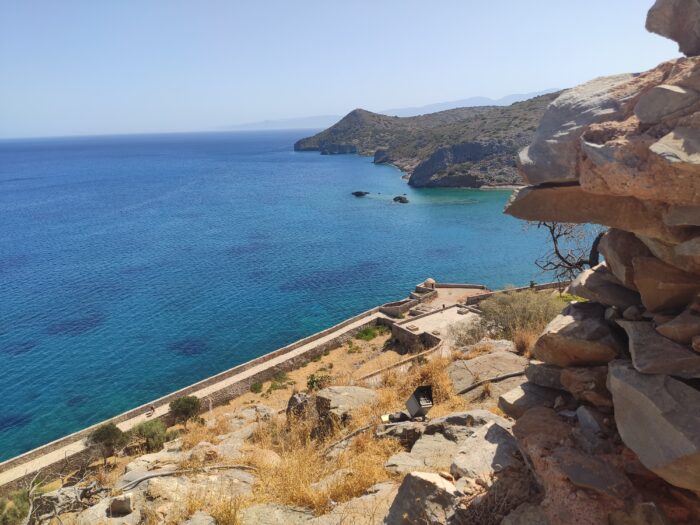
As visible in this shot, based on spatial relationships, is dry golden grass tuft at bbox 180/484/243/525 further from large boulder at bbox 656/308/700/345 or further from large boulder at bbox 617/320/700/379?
large boulder at bbox 656/308/700/345

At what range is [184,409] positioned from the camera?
2294 centimetres

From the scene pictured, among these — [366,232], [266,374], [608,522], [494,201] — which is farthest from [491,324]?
[494,201]

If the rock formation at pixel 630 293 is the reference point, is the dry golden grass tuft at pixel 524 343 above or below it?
below

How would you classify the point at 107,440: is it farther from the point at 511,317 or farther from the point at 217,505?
the point at 511,317

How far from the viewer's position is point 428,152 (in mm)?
130000

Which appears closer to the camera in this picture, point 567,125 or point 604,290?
point 567,125

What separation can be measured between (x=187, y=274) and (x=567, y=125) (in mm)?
47718

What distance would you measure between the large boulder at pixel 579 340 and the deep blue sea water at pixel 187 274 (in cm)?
2744

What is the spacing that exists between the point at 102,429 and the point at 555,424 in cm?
2000

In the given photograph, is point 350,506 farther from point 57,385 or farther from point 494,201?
point 494,201

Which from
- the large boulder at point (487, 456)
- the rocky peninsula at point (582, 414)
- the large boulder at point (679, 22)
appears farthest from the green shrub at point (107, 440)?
the large boulder at point (679, 22)

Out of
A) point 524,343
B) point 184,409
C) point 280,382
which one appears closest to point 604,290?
point 524,343

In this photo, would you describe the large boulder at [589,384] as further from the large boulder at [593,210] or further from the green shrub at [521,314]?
the green shrub at [521,314]

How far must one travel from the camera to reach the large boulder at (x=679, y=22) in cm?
531
